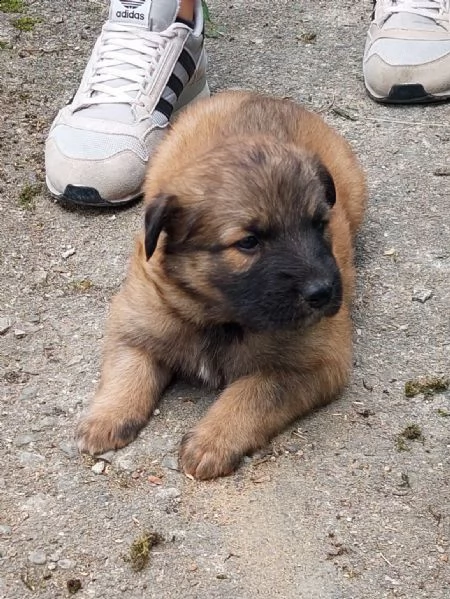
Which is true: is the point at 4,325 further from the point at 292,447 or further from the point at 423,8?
the point at 423,8

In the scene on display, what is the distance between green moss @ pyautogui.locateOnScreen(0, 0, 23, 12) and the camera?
606 centimetres

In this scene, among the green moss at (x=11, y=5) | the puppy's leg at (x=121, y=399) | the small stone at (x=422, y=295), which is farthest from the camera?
the green moss at (x=11, y=5)

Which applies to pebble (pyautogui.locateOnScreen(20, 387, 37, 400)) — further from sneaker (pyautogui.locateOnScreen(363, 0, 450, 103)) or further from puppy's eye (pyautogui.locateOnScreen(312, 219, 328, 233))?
sneaker (pyautogui.locateOnScreen(363, 0, 450, 103))

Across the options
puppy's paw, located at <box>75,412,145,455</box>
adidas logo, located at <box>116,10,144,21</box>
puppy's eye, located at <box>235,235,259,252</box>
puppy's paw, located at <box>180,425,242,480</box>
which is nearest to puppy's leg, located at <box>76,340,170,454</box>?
puppy's paw, located at <box>75,412,145,455</box>

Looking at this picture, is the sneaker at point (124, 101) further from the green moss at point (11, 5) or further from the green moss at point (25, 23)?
the green moss at point (11, 5)

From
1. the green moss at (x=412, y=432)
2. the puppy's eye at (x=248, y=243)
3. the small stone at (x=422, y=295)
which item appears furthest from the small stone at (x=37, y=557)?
the small stone at (x=422, y=295)

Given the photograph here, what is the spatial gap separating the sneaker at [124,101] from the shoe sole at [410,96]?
38.3 inches

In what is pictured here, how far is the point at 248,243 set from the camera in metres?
3.05

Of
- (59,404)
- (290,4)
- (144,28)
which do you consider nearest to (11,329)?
(59,404)

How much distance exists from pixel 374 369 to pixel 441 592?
104 centimetres

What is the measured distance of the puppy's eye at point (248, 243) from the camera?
305 centimetres

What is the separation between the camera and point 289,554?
2.77m

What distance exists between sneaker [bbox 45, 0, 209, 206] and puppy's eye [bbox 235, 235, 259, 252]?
144cm

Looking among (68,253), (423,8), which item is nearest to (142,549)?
(68,253)
